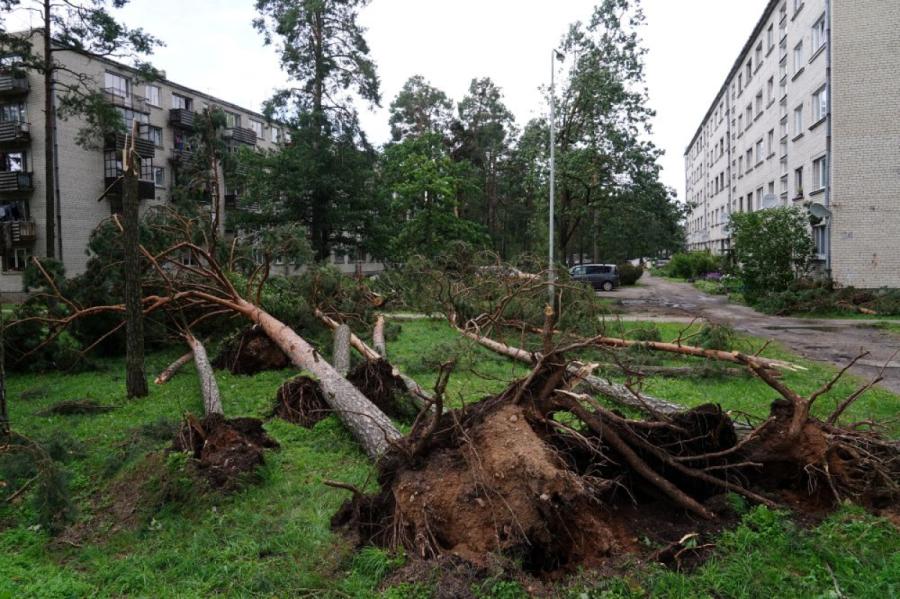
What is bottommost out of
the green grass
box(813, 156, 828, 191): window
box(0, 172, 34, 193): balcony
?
the green grass

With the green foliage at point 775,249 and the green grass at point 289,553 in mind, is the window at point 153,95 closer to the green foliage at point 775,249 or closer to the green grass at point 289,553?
the green foliage at point 775,249

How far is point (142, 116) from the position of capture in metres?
34.4

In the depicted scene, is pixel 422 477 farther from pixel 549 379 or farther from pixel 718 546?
pixel 718 546

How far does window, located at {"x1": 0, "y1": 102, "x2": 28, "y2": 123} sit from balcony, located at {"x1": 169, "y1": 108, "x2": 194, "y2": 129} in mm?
8306

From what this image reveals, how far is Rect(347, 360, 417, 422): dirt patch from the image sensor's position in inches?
282

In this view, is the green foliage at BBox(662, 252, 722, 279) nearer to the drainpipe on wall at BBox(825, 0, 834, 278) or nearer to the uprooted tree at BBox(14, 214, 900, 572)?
the drainpipe on wall at BBox(825, 0, 834, 278)

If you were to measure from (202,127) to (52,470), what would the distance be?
3180 cm

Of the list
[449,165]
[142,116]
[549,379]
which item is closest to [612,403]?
[549,379]

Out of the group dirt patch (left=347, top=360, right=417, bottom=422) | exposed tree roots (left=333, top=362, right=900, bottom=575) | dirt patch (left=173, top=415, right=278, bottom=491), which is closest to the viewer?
exposed tree roots (left=333, top=362, right=900, bottom=575)

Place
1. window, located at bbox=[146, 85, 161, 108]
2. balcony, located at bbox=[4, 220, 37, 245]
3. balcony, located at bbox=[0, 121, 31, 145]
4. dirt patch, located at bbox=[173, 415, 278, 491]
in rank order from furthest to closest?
window, located at bbox=[146, 85, 161, 108]
balcony, located at bbox=[0, 121, 31, 145]
balcony, located at bbox=[4, 220, 37, 245]
dirt patch, located at bbox=[173, 415, 278, 491]

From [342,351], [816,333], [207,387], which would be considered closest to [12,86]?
[342,351]

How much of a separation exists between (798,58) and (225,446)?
28.6m

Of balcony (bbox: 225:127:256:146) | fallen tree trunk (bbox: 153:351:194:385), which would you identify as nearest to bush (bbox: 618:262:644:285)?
balcony (bbox: 225:127:256:146)

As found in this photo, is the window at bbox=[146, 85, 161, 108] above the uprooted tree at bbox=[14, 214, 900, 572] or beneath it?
above
